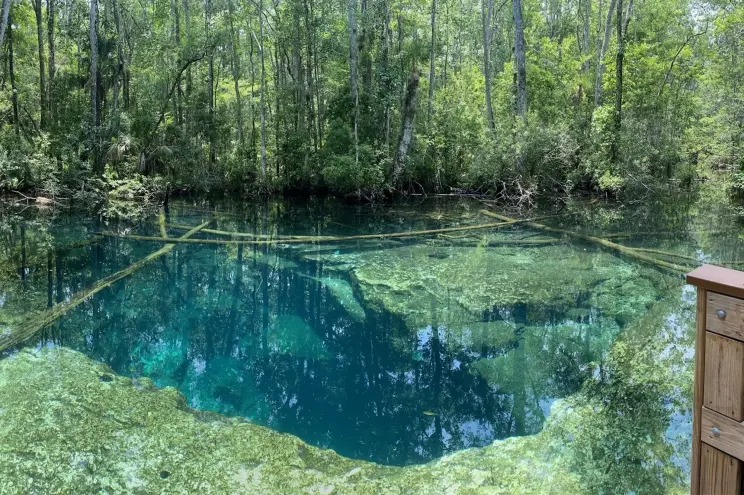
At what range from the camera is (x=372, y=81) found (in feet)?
66.2

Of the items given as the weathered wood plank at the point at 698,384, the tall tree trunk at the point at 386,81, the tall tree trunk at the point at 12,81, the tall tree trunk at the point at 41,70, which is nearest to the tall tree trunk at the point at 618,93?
the tall tree trunk at the point at 386,81

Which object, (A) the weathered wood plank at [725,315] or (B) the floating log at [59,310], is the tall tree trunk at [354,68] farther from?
(A) the weathered wood plank at [725,315]

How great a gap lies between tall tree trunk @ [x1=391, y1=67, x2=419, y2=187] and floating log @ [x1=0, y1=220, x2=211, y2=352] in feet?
34.5

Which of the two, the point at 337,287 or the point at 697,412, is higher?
the point at 697,412

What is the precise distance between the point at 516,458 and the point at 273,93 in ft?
71.4

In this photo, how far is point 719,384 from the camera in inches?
82.4

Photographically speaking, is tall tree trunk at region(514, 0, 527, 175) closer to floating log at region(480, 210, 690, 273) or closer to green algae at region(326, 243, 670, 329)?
floating log at region(480, 210, 690, 273)

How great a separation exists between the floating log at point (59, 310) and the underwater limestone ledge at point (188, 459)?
5.41ft

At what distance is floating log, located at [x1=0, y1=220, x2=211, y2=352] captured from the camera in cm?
676

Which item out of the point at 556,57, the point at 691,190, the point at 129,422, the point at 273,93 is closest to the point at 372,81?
the point at 273,93

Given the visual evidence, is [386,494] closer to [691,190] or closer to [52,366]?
[52,366]

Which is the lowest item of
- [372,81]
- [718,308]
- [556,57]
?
[718,308]

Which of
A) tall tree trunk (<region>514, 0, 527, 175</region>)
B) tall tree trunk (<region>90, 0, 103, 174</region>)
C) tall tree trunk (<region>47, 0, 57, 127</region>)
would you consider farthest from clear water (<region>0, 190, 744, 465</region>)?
tall tree trunk (<region>47, 0, 57, 127</region>)

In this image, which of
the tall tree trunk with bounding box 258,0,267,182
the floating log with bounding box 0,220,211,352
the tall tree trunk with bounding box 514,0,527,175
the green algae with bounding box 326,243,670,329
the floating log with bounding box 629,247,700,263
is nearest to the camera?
the floating log with bounding box 0,220,211,352
